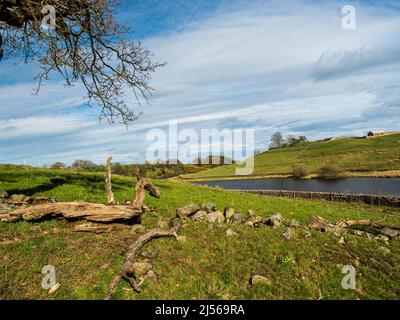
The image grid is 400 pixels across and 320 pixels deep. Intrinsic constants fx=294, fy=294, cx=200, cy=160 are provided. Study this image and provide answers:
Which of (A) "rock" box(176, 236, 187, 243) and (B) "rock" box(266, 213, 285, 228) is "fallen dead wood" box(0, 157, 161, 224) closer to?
(A) "rock" box(176, 236, 187, 243)

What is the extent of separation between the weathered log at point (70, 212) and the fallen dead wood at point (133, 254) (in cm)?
188

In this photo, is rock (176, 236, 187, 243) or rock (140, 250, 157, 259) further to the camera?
rock (176, 236, 187, 243)

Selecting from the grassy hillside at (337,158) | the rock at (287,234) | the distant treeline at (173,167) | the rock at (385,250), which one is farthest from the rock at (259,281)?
the grassy hillside at (337,158)

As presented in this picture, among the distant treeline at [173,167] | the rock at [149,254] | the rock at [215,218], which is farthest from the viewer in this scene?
the distant treeline at [173,167]

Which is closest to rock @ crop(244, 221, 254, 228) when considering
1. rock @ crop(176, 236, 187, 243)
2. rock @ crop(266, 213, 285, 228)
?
rock @ crop(266, 213, 285, 228)

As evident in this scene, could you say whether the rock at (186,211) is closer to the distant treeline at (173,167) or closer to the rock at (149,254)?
the rock at (149,254)

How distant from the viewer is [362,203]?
37250mm

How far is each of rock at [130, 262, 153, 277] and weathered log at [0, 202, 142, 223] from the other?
324cm

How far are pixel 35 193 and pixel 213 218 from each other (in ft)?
34.6

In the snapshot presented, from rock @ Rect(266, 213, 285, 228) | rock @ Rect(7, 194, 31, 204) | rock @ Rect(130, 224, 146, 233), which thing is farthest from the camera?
rock @ Rect(266, 213, 285, 228)

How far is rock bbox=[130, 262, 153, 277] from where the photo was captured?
8398mm

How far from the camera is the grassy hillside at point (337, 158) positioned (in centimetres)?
8450

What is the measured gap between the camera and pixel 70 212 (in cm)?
1106

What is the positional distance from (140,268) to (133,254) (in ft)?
1.76
